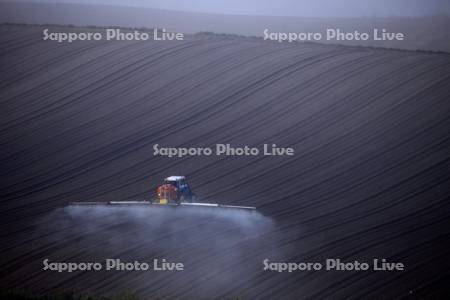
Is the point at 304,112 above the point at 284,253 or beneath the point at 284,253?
above

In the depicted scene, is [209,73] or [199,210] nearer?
[199,210]

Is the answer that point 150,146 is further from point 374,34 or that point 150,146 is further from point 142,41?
point 374,34

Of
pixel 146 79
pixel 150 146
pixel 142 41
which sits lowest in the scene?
pixel 150 146

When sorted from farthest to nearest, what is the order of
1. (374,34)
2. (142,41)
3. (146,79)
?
(374,34), (142,41), (146,79)

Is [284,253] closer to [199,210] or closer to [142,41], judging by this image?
[199,210]

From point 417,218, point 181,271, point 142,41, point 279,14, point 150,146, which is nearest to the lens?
point 181,271

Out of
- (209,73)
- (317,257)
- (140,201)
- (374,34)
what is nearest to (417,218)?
(317,257)

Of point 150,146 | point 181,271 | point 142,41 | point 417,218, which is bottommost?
point 181,271

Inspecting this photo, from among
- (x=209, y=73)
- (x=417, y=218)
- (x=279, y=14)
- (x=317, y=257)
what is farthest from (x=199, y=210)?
(x=279, y=14)

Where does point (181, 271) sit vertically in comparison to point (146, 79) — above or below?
below
